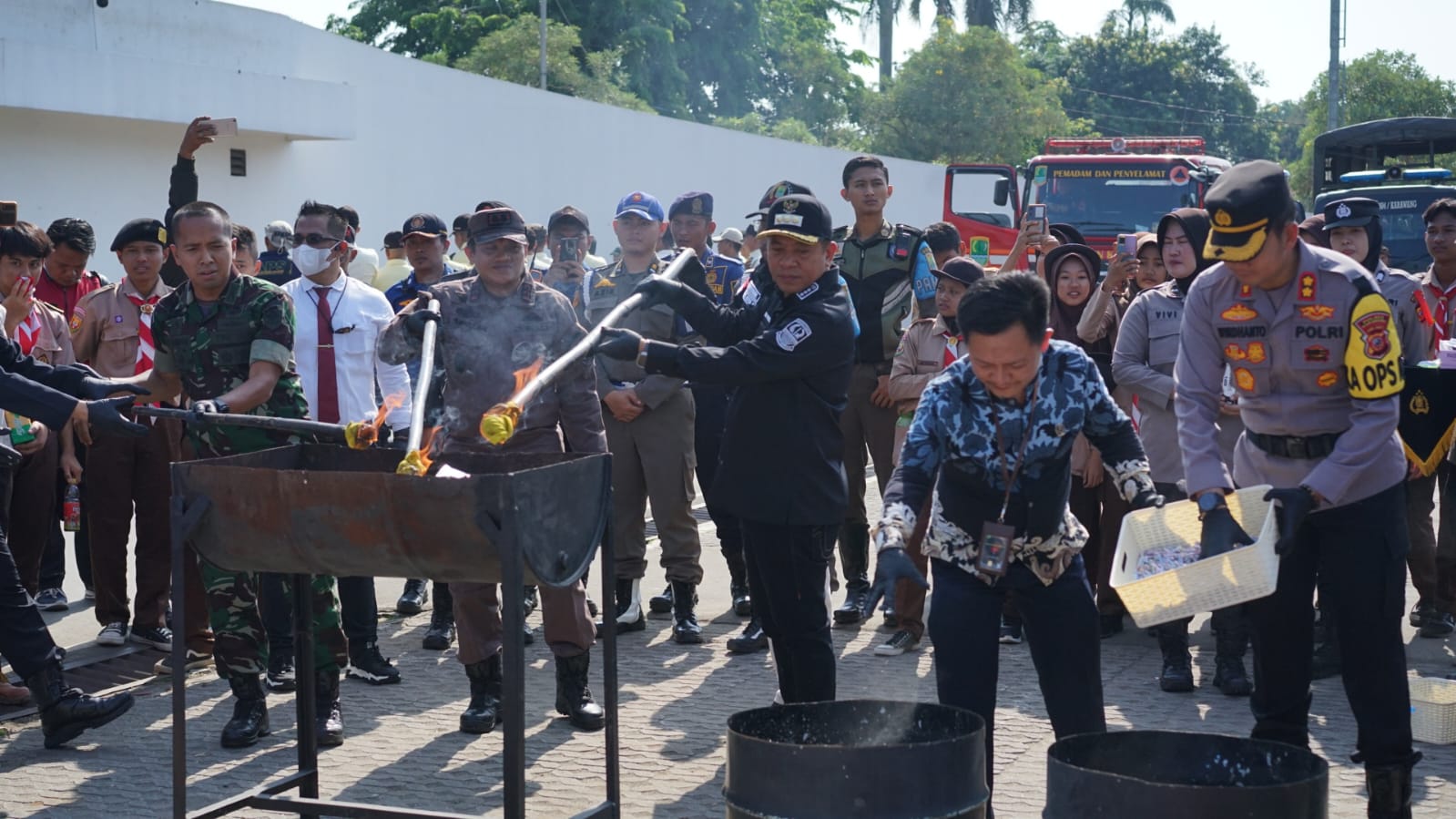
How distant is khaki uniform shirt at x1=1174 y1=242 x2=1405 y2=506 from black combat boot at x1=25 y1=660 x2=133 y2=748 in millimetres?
4120

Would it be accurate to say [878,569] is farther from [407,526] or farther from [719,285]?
[719,285]

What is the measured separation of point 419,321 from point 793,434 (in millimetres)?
1487

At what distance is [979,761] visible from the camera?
378 centimetres

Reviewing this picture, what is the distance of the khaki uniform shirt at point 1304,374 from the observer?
4.36m

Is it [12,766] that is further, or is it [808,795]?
[12,766]

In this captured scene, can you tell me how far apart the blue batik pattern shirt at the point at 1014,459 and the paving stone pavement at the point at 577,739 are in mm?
1249

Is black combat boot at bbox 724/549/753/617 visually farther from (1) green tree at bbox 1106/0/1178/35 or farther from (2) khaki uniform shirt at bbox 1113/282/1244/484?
(1) green tree at bbox 1106/0/1178/35

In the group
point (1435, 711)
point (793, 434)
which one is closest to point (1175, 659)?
point (1435, 711)

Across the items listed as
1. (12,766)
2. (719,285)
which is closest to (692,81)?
(719,285)

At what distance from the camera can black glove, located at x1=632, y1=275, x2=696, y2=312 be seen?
5430mm

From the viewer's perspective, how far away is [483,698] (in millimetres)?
6113

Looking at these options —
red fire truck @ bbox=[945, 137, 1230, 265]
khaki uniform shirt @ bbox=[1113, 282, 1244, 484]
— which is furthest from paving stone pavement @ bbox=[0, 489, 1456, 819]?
red fire truck @ bbox=[945, 137, 1230, 265]

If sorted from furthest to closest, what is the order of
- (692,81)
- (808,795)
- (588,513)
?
(692,81)
(588,513)
(808,795)

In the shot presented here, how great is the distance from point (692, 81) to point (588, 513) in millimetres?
46443
